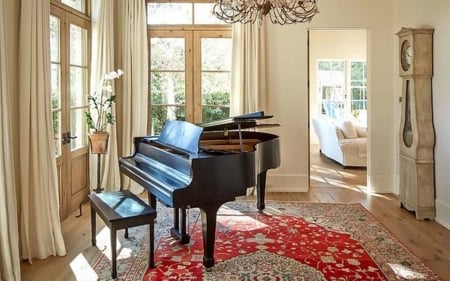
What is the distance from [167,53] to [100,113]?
171cm

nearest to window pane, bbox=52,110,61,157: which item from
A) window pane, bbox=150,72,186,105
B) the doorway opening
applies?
window pane, bbox=150,72,186,105

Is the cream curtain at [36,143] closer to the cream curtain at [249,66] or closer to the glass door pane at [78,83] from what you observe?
the glass door pane at [78,83]

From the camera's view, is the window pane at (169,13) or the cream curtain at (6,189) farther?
the window pane at (169,13)

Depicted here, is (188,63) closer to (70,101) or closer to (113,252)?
(70,101)

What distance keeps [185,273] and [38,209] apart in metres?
1.47

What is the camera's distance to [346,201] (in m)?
6.14

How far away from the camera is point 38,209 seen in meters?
3.94

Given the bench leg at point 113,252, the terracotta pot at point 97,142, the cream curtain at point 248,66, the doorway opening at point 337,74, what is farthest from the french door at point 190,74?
A: the doorway opening at point 337,74

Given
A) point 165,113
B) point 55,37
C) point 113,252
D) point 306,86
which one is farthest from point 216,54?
point 113,252

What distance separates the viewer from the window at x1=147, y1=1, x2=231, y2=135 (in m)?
6.79

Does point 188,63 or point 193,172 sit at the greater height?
point 188,63

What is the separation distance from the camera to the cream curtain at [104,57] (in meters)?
5.94

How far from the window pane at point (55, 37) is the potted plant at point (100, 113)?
71 cm

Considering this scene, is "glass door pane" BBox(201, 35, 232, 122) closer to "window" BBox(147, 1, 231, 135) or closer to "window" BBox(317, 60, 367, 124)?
"window" BBox(147, 1, 231, 135)
